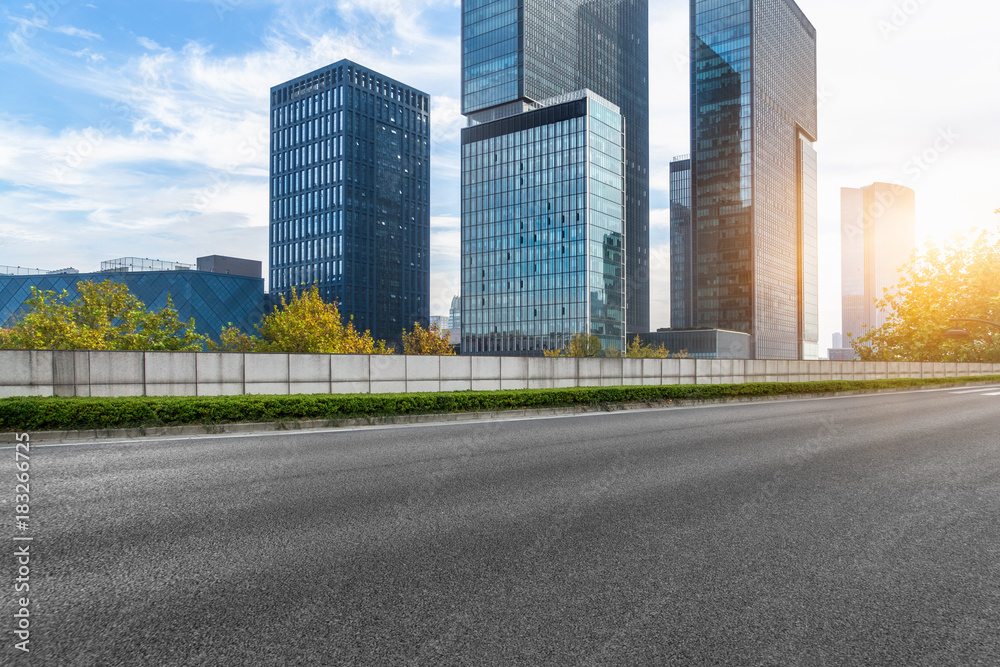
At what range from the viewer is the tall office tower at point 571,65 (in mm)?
127562

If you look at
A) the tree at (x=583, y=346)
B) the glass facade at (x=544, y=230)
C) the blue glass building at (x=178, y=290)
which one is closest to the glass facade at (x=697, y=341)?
the glass facade at (x=544, y=230)

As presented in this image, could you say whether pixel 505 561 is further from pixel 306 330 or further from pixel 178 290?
pixel 178 290

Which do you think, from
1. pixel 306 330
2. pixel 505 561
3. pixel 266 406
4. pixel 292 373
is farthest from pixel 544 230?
pixel 505 561

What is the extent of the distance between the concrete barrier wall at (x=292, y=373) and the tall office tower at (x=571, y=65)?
113 m

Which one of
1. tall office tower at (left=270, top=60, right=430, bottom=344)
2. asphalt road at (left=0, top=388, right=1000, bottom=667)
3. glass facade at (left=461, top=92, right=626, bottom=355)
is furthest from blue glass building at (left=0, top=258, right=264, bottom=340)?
asphalt road at (left=0, top=388, right=1000, bottom=667)

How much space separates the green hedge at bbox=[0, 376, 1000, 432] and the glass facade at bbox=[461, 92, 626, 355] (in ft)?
287

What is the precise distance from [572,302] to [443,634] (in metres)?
105

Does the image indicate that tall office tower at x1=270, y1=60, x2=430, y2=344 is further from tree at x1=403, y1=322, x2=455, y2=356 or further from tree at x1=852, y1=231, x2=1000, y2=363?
tree at x1=852, y1=231, x2=1000, y2=363

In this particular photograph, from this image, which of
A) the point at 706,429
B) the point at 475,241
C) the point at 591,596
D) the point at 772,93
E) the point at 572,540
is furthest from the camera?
the point at 772,93

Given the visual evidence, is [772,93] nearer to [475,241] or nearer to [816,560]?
[475,241]

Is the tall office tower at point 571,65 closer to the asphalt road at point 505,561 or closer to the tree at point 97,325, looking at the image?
the tree at point 97,325

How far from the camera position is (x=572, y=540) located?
5152 millimetres

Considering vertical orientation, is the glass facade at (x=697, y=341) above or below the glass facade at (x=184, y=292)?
below

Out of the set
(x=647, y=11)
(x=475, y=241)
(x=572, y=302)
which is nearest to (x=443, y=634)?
(x=572, y=302)
